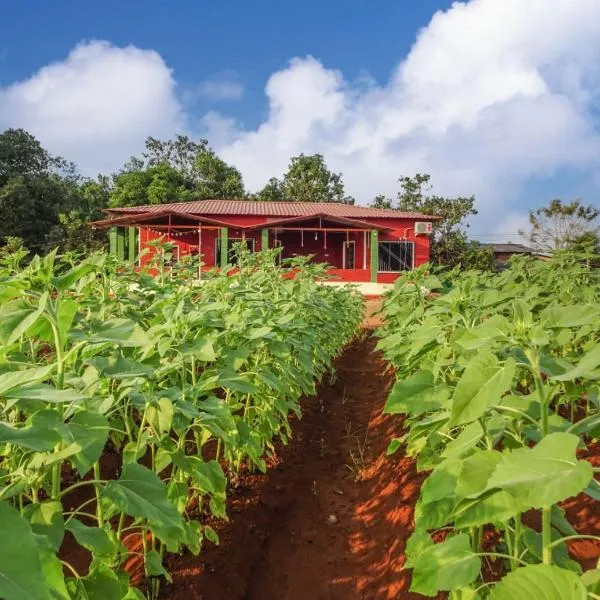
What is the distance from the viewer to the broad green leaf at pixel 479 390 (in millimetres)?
1149

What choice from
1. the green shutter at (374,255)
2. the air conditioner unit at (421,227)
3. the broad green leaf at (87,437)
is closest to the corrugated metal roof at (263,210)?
the air conditioner unit at (421,227)

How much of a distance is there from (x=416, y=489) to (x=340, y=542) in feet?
1.62

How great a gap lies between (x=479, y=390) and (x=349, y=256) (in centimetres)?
2154

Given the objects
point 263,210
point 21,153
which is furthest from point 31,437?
point 21,153

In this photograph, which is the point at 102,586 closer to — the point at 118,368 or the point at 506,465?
the point at 118,368

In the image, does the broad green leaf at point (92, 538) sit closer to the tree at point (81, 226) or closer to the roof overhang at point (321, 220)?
the roof overhang at point (321, 220)

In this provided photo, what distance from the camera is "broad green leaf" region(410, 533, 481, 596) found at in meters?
1.25

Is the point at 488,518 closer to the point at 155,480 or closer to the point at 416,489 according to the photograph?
the point at 155,480

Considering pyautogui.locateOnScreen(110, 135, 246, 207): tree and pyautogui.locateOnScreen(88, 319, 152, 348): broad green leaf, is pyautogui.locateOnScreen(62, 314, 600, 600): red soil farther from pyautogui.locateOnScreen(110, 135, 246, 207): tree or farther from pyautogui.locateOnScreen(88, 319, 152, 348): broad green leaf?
pyautogui.locateOnScreen(110, 135, 246, 207): tree

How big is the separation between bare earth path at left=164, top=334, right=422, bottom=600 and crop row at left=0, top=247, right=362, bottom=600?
0.61 ft

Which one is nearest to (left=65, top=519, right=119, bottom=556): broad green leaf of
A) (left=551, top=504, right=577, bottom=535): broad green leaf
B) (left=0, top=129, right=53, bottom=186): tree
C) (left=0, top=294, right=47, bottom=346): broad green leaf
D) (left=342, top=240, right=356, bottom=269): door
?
(left=0, top=294, right=47, bottom=346): broad green leaf

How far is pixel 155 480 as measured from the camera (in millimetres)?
1324

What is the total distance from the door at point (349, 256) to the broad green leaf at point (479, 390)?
2107 centimetres

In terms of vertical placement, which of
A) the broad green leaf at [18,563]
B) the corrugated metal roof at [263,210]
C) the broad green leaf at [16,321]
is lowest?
the broad green leaf at [18,563]
